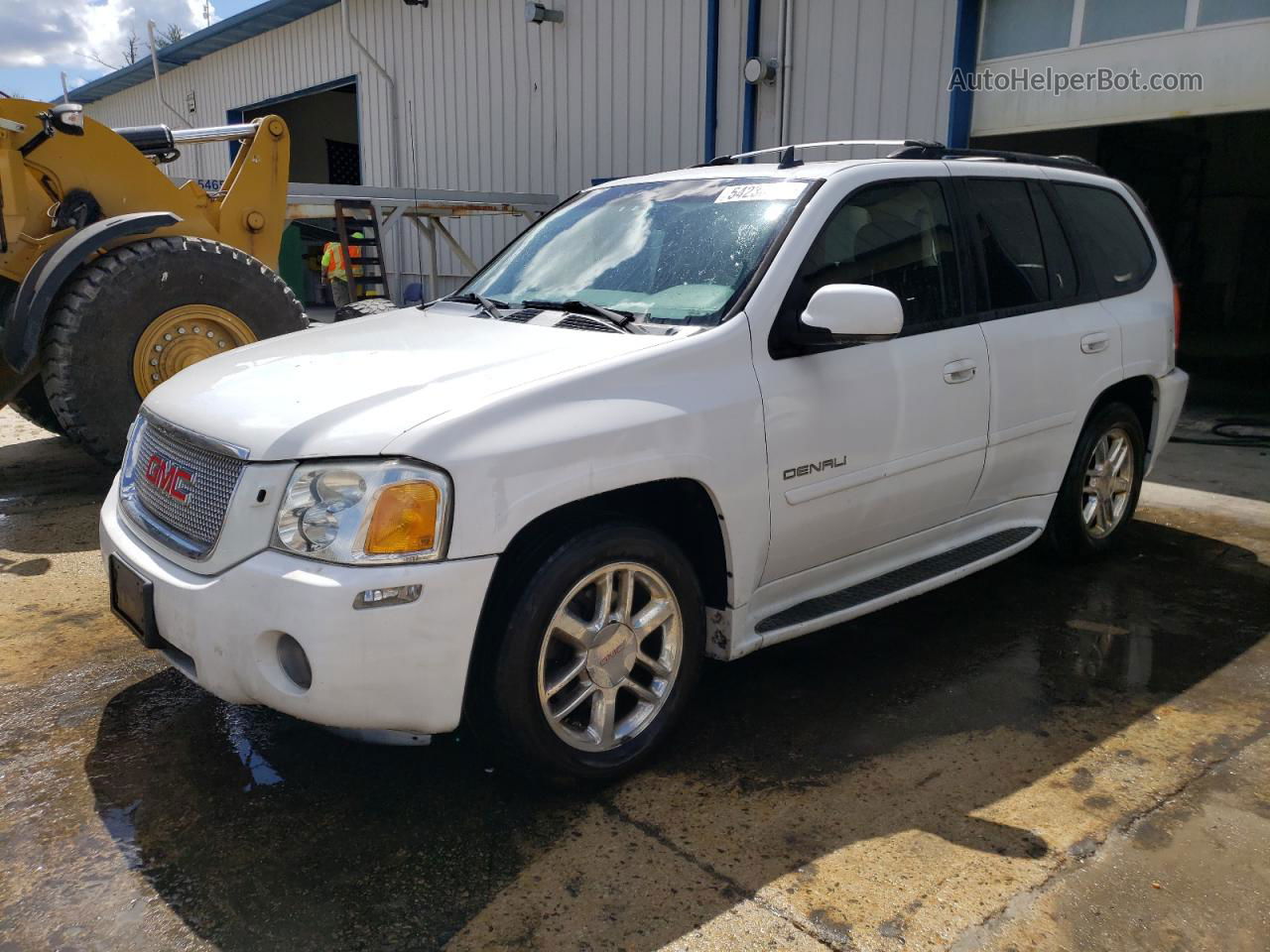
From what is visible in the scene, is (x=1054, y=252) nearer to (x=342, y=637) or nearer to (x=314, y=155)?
(x=342, y=637)

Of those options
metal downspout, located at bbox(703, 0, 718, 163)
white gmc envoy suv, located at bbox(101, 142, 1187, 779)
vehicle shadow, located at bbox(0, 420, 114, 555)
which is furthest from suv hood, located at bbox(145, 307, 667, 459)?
metal downspout, located at bbox(703, 0, 718, 163)

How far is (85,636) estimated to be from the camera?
4039 mm

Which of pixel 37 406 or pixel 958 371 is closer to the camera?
pixel 958 371

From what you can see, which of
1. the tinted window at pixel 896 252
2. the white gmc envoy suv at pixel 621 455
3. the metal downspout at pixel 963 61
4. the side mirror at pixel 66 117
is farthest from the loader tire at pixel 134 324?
the metal downspout at pixel 963 61

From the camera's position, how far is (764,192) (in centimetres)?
355

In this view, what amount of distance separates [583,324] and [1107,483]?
9.64 ft

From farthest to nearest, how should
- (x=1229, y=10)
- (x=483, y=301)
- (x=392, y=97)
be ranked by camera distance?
(x=392, y=97), (x=1229, y=10), (x=483, y=301)

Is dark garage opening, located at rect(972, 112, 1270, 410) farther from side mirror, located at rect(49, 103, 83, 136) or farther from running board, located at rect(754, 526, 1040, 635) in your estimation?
side mirror, located at rect(49, 103, 83, 136)

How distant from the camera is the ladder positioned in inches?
439

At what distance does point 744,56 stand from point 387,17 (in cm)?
Answer: 811

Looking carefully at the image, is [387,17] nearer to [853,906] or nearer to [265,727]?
[265,727]

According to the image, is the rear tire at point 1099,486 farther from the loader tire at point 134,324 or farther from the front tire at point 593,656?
the loader tire at point 134,324

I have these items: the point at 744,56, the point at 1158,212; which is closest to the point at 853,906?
Answer: the point at 744,56

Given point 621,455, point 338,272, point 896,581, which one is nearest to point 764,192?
point 621,455
